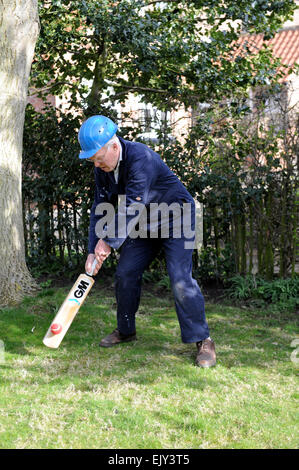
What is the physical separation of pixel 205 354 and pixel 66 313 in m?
1.22

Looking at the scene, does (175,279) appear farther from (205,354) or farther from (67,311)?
(67,311)

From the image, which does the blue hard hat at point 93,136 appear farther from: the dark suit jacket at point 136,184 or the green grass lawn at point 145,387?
the green grass lawn at point 145,387

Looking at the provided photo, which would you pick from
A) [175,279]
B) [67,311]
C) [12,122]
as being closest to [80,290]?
[67,311]

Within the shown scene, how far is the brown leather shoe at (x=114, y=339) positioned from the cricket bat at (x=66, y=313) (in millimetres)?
801

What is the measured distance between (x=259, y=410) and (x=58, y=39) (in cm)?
581

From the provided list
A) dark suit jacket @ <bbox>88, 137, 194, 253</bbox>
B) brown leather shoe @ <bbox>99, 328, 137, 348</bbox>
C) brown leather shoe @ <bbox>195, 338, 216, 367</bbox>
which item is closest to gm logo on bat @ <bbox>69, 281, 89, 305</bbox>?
dark suit jacket @ <bbox>88, 137, 194, 253</bbox>

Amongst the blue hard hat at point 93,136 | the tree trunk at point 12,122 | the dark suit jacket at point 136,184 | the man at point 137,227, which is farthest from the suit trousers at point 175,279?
the tree trunk at point 12,122

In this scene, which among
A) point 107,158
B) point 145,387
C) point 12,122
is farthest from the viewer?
point 12,122

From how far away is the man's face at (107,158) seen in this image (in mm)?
4273

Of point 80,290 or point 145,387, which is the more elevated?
point 80,290

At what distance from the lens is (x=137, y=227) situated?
15.9 feet

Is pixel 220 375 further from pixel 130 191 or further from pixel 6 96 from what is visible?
pixel 6 96
